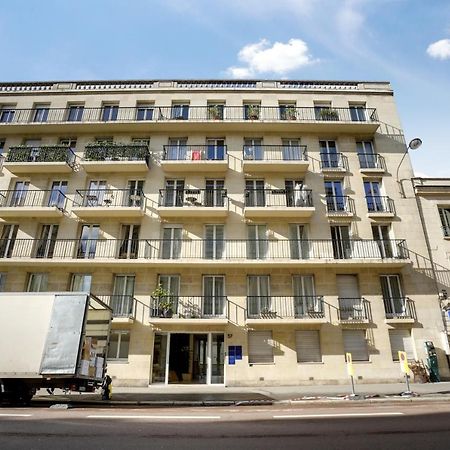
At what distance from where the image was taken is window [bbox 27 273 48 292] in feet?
56.5

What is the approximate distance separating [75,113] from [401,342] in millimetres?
24137

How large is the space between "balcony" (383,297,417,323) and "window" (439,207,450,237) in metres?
4.86

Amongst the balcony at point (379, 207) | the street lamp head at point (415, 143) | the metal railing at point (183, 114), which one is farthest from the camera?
the metal railing at point (183, 114)

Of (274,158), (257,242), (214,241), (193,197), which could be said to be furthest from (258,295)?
(274,158)

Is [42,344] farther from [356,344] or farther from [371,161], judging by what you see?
[371,161]

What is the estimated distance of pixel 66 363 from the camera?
9266mm

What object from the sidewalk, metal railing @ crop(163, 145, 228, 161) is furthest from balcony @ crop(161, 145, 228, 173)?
Result: the sidewalk

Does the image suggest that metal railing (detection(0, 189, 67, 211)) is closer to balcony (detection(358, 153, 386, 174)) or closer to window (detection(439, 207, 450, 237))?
balcony (detection(358, 153, 386, 174))

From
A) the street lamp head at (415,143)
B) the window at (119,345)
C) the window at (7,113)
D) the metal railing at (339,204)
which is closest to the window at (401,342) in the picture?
the metal railing at (339,204)

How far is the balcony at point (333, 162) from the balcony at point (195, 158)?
20.0 ft

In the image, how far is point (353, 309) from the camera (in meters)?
16.5

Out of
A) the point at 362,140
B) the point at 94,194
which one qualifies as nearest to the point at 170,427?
the point at 94,194

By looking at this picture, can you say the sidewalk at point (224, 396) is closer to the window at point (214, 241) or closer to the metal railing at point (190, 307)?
the metal railing at point (190, 307)

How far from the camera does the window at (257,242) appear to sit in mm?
17469
